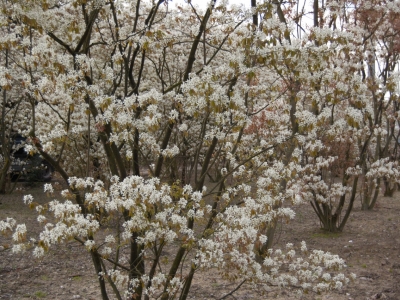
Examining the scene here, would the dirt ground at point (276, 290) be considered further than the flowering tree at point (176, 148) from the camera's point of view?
Yes

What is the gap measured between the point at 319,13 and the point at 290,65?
171 inches

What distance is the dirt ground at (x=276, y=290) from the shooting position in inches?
225

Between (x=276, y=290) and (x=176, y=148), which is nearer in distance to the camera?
(x=176, y=148)

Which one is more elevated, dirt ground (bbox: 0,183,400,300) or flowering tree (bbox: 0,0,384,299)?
flowering tree (bbox: 0,0,384,299)

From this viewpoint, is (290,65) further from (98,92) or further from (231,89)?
(98,92)

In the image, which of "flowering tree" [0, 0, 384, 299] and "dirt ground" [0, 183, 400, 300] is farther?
"dirt ground" [0, 183, 400, 300]

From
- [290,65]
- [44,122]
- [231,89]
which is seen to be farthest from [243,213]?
[44,122]

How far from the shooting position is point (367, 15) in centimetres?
845

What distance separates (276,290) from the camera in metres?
5.80

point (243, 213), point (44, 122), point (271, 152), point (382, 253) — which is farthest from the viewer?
point (44, 122)

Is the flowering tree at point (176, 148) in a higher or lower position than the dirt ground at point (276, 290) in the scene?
higher

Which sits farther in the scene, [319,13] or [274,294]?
[319,13]

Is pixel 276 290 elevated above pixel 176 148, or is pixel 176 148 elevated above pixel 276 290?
pixel 176 148

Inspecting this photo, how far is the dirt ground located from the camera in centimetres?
571
